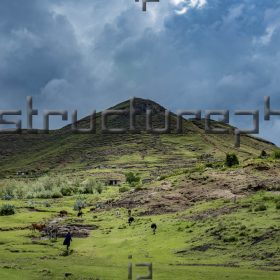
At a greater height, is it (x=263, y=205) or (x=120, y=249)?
(x=263, y=205)

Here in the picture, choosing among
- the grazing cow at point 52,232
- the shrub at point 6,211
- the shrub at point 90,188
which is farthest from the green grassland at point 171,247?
the shrub at point 90,188

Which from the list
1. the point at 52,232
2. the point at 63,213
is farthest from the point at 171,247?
the point at 63,213

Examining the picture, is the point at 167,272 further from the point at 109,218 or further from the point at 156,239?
the point at 109,218

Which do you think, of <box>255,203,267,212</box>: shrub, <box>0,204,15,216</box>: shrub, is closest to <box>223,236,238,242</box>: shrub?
<box>255,203,267,212</box>: shrub

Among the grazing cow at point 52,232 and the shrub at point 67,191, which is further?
the shrub at point 67,191

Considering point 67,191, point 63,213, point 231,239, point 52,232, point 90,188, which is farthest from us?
point 90,188

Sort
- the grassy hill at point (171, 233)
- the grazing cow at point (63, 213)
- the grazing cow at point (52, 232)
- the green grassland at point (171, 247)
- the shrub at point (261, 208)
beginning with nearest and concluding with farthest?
the green grassland at point (171, 247) < the grassy hill at point (171, 233) < the shrub at point (261, 208) < the grazing cow at point (52, 232) < the grazing cow at point (63, 213)

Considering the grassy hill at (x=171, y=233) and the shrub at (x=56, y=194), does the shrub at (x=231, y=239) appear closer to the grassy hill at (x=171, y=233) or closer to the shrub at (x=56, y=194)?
the grassy hill at (x=171, y=233)

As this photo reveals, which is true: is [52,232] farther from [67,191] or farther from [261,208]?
[67,191]

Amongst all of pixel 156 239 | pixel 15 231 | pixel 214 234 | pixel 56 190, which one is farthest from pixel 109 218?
pixel 56 190

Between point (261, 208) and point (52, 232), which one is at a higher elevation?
point (261, 208)

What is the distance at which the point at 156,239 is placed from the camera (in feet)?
171

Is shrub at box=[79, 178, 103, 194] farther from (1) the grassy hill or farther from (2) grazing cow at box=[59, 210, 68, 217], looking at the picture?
(2) grazing cow at box=[59, 210, 68, 217]

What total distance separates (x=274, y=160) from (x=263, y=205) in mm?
27875
